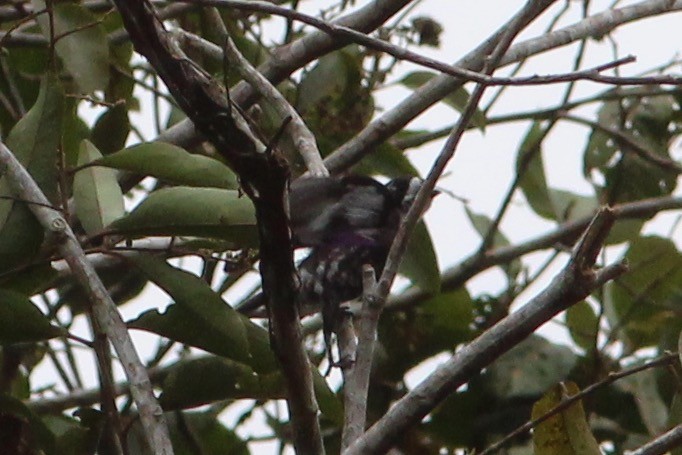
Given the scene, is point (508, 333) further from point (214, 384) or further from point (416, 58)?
point (214, 384)

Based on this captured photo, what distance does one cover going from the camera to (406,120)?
9.82 ft

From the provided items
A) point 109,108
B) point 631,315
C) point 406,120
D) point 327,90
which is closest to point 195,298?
point 109,108

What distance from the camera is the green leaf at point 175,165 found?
7.50ft

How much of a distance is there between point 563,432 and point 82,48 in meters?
1.33

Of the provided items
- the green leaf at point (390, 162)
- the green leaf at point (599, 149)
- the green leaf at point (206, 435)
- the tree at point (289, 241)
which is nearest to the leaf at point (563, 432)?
the tree at point (289, 241)

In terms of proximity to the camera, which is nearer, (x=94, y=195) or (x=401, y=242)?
(x=401, y=242)

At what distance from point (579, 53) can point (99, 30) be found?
1179mm

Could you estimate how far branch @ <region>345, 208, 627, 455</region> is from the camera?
167 centimetres

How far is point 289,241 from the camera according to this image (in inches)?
63.2

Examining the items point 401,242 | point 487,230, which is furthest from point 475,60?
point 487,230

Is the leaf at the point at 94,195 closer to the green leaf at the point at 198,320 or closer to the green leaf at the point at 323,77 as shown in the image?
the green leaf at the point at 198,320

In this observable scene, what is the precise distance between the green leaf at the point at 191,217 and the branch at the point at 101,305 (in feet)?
0.54

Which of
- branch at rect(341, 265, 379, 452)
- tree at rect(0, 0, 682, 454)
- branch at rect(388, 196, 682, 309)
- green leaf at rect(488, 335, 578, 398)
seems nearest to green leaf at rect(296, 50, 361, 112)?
tree at rect(0, 0, 682, 454)

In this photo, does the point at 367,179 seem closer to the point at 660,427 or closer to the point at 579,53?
the point at 579,53
